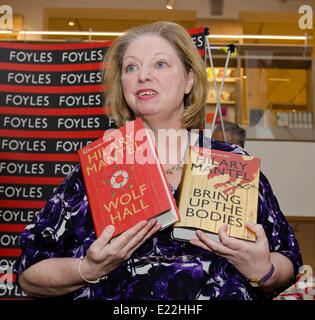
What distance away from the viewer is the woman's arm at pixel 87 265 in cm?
73

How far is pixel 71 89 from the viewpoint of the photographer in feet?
6.91

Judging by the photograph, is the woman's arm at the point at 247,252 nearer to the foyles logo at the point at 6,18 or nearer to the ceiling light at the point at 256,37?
the ceiling light at the point at 256,37

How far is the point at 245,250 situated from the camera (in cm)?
76

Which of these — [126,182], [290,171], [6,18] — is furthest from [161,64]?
[6,18]

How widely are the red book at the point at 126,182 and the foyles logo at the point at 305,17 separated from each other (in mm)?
5145

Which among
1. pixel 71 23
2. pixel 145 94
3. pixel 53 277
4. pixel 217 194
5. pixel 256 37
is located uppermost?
pixel 71 23

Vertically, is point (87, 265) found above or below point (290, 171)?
below

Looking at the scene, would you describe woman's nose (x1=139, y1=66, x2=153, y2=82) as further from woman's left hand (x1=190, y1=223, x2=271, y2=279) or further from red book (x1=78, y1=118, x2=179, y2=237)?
woman's left hand (x1=190, y1=223, x2=271, y2=279)

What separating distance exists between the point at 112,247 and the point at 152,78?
39 centimetres

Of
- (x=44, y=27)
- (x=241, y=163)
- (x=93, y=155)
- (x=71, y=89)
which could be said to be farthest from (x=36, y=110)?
(x=44, y=27)

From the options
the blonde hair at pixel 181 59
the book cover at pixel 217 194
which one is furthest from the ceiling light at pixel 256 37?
the book cover at pixel 217 194

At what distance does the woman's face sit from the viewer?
93 cm

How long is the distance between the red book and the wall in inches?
94.3

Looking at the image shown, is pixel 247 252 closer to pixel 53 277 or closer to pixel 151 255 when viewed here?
pixel 151 255
